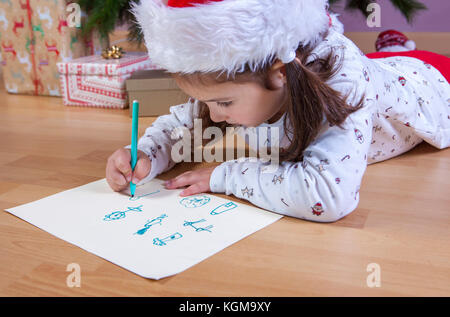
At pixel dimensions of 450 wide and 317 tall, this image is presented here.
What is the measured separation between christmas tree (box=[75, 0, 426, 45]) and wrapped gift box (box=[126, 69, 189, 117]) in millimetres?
172

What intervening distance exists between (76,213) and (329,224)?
0.36 metres

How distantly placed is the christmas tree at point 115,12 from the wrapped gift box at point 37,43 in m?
0.06

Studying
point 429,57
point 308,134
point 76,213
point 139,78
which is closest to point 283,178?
point 308,134

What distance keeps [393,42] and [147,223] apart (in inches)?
46.6

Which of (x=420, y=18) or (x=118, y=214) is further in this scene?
(x=420, y=18)

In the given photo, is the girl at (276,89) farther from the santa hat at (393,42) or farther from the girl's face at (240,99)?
the santa hat at (393,42)

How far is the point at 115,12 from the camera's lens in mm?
1372

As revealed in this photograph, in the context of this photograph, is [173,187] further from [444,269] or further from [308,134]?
[444,269]

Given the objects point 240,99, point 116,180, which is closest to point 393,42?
point 240,99

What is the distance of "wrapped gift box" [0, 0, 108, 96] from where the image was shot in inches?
56.7

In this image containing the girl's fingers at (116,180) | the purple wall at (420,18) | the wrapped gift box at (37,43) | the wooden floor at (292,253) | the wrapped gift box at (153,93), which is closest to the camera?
the wooden floor at (292,253)

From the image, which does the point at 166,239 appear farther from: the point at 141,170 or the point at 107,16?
the point at 107,16

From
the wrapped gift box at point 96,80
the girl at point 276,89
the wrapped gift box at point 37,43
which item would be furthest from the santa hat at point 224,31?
the wrapped gift box at point 37,43

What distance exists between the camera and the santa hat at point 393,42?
4.81 feet
